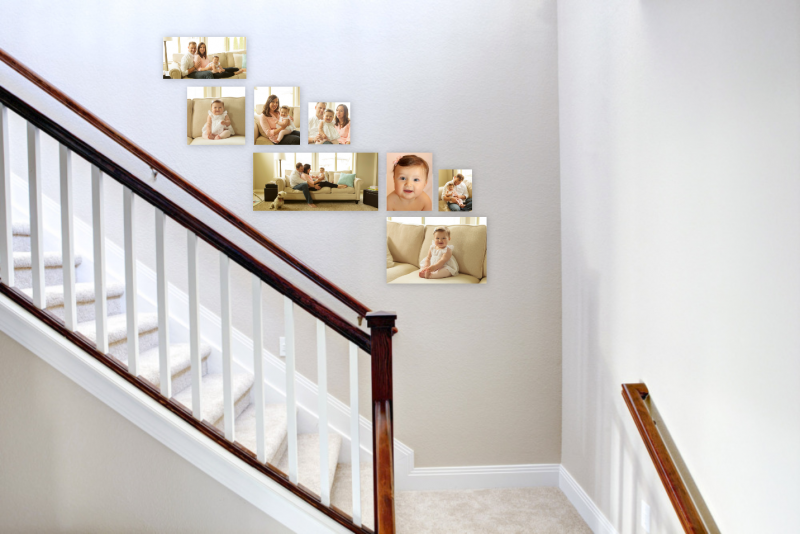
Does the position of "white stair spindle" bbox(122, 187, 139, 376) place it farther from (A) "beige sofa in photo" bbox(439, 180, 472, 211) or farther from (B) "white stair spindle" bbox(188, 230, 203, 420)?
(A) "beige sofa in photo" bbox(439, 180, 472, 211)

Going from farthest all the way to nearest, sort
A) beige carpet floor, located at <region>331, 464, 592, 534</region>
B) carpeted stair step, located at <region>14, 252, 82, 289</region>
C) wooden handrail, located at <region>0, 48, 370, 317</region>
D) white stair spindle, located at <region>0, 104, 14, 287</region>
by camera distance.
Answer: wooden handrail, located at <region>0, 48, 370, 317</region> < beige carpet floor, located at <region>331, 464, 592, 534</region> < carpeted stair step, located at <region>14, 252, 82, 289</region> < white stair spindle, located at <region>0, 104, 14, 287</region>

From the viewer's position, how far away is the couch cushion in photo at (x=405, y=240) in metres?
2.89

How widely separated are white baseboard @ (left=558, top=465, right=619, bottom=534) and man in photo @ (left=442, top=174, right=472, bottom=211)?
1.68 metres

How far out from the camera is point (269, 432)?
7.57ft

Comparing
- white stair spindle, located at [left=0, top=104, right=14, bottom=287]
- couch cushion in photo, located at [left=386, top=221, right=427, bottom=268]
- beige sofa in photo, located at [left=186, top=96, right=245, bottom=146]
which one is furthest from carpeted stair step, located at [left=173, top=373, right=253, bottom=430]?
beige sofa in photo, located at [left=186, top=96, right=245, bottom=146]

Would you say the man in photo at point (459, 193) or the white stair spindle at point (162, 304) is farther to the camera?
the man in photo at point (459, 193)

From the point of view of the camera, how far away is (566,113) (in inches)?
112

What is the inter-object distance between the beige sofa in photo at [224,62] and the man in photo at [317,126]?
1.55 ft

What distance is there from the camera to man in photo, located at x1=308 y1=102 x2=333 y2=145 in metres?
2.88

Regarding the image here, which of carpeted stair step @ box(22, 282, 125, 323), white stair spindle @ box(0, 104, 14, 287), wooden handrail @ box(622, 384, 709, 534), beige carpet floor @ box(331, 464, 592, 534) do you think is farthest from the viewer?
beige carpet floor @ box(331, 464, 592, 534)

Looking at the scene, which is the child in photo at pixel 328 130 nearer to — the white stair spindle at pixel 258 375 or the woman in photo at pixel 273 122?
the woman in photo at pixel 273 122

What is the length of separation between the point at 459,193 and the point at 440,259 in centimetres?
42

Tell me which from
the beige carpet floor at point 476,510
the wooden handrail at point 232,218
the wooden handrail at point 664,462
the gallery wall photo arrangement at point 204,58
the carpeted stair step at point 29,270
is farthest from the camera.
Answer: the gallery wall photo arrangement at point 204,58

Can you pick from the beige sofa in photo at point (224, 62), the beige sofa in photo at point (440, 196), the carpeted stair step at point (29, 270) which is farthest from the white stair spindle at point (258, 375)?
the beige sofa in photo at point (224, 62)
